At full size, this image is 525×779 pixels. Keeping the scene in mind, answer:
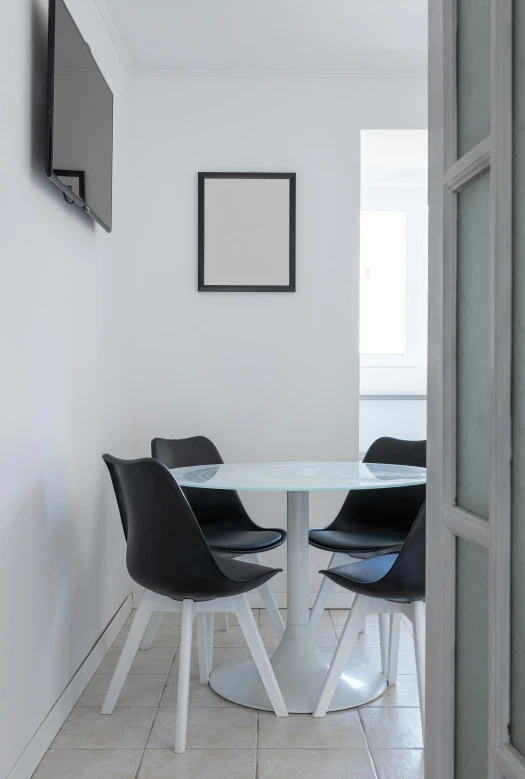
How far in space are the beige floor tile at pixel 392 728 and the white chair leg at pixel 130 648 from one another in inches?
30.3

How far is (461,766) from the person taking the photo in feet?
3.16

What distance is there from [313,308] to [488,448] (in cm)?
262

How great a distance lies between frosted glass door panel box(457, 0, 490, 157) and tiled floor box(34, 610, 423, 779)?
171 centimetres

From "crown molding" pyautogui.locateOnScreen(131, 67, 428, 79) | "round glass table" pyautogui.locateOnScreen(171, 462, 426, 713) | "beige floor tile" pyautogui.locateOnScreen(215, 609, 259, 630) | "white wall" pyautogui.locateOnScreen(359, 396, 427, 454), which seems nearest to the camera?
"round glass table" pyautogui.locateOnScreen(171, 462, 426, 713)

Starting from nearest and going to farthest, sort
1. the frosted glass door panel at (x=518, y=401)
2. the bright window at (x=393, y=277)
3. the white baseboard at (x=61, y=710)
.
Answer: the frosted glass door panel at (x=518, y=401) < the white baseboard at (x=61, y=710) < the bright window at (x=393, y=277)

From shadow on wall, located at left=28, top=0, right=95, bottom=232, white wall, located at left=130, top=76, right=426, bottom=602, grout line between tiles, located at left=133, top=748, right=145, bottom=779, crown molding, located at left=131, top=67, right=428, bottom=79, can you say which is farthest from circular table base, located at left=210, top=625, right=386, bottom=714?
crown molding, located at left=131, top=67, right=428, bottom=79

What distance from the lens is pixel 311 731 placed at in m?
2.16

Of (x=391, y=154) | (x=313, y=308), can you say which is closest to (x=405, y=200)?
(x=391, y=154)

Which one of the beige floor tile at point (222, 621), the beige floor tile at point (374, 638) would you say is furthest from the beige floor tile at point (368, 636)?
the beige floor tile at point (222, 621)

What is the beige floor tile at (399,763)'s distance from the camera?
1.91 metres

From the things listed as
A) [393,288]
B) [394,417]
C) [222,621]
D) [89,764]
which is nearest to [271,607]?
[222,621]

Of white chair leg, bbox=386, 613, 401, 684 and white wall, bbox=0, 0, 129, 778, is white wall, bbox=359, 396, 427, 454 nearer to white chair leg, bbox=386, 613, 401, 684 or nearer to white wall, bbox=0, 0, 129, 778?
white chair leg, bbox=386, 613, 401, 684

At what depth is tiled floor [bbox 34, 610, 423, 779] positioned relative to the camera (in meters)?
1.93

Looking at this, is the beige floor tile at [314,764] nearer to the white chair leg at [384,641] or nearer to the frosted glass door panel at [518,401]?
the white chair leg at [384,641]
